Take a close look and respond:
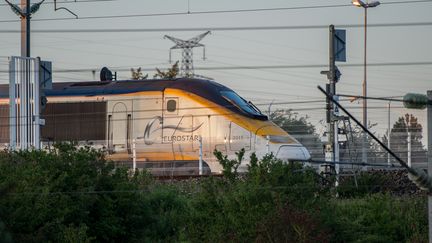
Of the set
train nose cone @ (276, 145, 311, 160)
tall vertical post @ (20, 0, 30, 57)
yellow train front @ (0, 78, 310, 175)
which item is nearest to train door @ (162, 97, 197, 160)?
yellow train front @ (0, 78, 310, 175)

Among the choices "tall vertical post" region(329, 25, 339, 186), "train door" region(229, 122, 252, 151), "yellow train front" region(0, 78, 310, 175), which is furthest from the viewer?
"yellow train front" region(0, 78, 310, 175)

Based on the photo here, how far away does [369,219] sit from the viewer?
Answer: 97.1 ft

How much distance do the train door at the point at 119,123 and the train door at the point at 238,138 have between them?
3693 millimetres

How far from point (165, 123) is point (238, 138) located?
274 cm

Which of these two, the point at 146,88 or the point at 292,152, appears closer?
the point at 292,152

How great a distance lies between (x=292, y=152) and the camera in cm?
3747

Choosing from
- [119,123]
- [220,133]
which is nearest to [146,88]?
[119,123]

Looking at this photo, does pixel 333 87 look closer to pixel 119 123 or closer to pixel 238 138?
pixel 238 138

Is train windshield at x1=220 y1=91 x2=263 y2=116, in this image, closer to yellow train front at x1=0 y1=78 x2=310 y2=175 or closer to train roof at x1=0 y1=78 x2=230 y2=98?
yellow train front at x1=0 y1=78 x2=310 y2=175

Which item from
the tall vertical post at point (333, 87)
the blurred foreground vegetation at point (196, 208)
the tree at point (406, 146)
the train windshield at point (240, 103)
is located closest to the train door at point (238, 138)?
the train windshield at point (240, 103)

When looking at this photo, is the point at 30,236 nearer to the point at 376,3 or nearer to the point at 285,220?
the point at 285,220

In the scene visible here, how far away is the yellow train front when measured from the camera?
3769cm

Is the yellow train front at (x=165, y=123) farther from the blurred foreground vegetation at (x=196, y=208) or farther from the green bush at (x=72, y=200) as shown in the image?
the green bush at (x=72, y=200)

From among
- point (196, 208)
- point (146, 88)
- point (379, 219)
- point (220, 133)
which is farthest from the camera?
point (146, 88)
